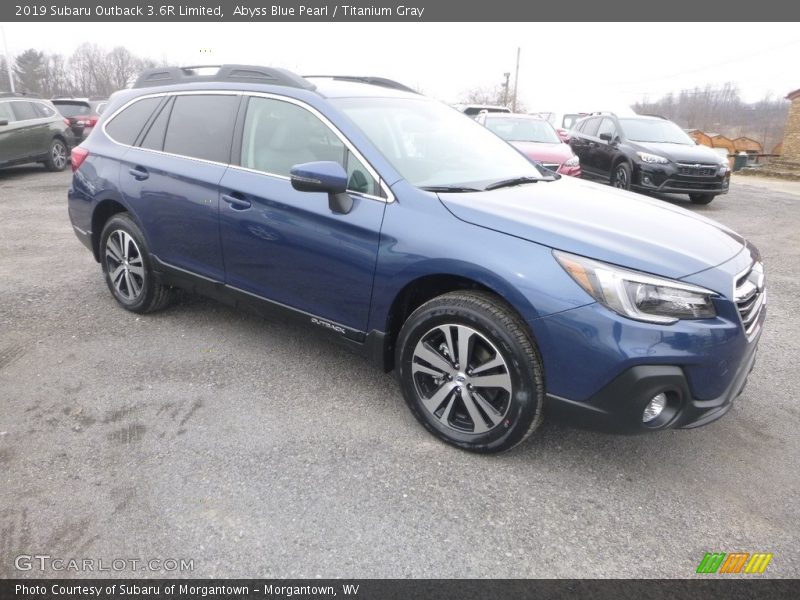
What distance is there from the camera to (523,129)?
1027 centimetres

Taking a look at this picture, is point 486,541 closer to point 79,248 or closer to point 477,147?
point 477,147

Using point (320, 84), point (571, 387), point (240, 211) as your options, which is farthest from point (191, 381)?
point (571, 387)

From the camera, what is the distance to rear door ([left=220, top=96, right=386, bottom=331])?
2963 millimetres

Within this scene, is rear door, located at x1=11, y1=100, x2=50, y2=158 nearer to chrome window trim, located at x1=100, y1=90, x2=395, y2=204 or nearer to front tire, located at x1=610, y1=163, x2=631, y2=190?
chrome window trim, located at x1=100, y1=90, x2=395, y2=204

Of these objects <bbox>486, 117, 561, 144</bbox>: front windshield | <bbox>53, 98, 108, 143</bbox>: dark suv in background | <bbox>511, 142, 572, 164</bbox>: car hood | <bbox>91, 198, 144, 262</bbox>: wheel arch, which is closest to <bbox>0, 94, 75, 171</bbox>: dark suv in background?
<bbox>53, 98, 108, 143</bbox>: dark suv in background

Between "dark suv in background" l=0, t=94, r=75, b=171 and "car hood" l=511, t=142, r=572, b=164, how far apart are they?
10.1m

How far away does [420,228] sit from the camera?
→ 108 inches

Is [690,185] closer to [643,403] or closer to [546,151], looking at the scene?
[546,151]

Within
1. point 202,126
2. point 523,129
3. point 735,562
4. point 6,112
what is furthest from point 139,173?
point 6,112

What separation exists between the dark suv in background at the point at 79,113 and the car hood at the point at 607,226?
15.9 metres

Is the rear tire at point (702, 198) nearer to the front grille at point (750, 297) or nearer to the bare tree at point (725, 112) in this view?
the front grille at point (750, 297)

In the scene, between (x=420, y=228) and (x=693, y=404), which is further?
(x=420, y=228)

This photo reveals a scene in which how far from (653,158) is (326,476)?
30.4ft

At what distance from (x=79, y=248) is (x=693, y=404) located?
650cm
